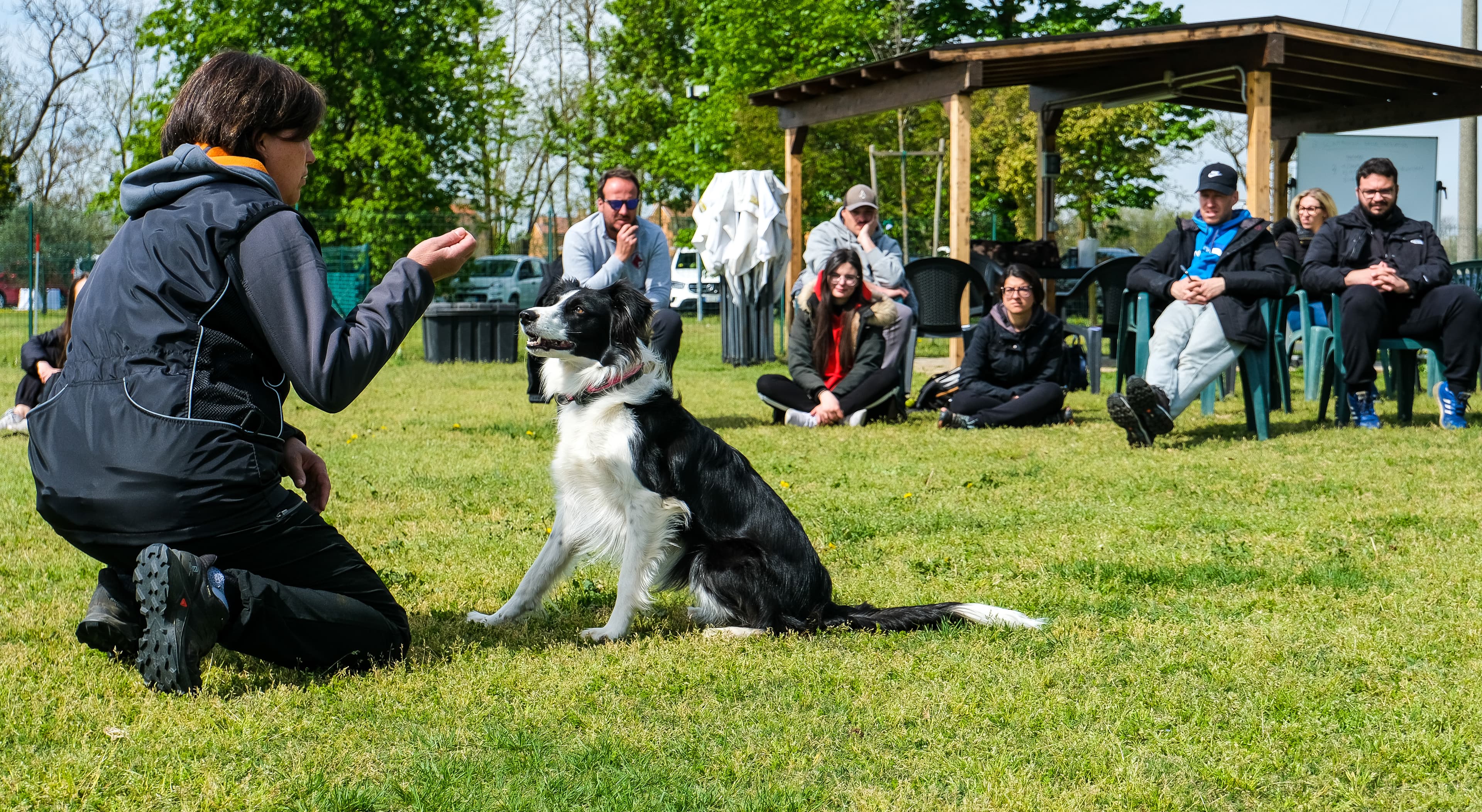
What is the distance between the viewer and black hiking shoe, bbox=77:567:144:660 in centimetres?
328

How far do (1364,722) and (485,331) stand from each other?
1456 cm

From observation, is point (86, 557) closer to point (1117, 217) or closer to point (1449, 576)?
point (1449, 576)

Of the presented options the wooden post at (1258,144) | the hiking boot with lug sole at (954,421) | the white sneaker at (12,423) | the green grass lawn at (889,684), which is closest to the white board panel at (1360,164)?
the wooden post at (1258,144)

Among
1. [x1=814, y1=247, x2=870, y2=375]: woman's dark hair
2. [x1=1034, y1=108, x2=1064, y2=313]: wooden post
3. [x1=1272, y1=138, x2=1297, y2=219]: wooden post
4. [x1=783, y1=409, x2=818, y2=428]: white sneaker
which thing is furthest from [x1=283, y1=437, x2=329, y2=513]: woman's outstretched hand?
[x1=1272, y1=138, x2=1297, y2=219]: wooden post

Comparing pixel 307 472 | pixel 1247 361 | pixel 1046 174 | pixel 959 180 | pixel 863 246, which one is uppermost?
pixel 1046 174

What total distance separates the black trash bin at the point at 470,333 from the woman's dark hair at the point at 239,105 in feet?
43.2

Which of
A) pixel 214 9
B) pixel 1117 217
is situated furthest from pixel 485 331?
pixel 1117 217

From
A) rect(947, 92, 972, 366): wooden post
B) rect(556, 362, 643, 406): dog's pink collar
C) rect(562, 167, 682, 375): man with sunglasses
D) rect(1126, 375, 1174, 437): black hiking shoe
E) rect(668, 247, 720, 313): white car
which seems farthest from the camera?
rect(668, 247, 720, 313): white car

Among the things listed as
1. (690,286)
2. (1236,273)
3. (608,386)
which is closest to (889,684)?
(608,386)

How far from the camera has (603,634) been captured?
156 inches

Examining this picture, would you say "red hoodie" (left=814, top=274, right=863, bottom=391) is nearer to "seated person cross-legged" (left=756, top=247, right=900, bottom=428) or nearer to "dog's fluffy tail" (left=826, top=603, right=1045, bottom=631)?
"seated person cross-legged" (left=756, top=247, right=900, bottom=428)

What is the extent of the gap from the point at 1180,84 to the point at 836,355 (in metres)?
6.98

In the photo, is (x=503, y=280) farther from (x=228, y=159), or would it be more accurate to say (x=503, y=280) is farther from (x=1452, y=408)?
(x=228, y=159)

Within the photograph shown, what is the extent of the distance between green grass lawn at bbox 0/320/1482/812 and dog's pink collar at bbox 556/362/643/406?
744 millimetres
